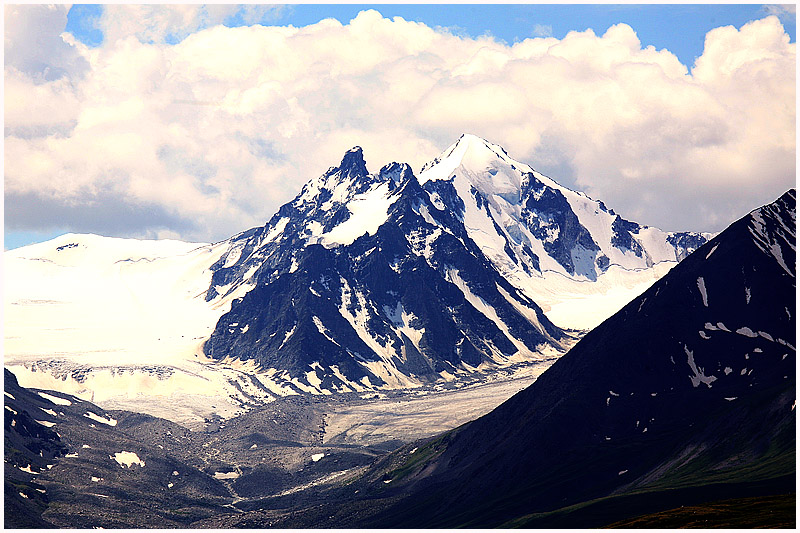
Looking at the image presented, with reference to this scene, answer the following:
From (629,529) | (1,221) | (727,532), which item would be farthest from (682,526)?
(1,221)

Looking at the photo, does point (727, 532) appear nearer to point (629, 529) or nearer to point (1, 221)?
point (629, 529)

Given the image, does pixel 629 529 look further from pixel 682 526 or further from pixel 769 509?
pixel 769 509

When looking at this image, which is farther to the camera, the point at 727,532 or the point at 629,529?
the point at 629,529

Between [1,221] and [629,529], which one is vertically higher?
[1,221]

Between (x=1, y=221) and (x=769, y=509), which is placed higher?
(x=1, y=221)

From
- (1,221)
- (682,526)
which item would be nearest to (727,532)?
(682,526)

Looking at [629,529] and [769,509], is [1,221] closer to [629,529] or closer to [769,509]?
[629,529]
